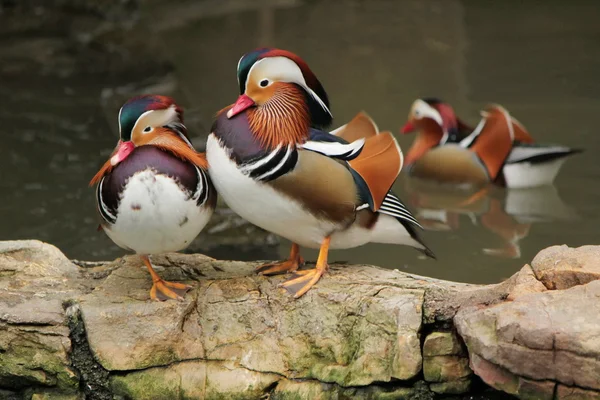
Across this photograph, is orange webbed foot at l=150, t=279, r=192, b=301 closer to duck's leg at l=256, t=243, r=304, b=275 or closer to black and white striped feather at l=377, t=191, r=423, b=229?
duck's leg at l=256, t=243, r=304, b=275

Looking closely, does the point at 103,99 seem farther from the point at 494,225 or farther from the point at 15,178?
the point at 494,225

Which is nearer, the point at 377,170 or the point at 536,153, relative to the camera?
the point at 377,170

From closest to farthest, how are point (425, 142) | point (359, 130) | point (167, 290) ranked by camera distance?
point (167, 290), point (359, 130), point (425, 142)

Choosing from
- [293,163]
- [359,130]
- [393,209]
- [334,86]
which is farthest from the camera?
[334,86]

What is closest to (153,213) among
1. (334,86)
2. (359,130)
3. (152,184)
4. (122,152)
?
(152,184)

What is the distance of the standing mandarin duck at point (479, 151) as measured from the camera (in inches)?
211

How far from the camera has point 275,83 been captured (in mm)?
2684

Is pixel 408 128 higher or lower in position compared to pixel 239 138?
higher

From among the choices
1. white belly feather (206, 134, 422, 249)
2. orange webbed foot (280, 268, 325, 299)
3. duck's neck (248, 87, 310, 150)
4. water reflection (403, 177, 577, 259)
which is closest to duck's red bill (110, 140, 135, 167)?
white belly feather (206, 134, 422, 249)

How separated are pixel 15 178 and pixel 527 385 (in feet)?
12.1

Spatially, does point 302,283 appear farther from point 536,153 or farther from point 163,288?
point 536,153

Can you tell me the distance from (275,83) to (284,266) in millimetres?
642

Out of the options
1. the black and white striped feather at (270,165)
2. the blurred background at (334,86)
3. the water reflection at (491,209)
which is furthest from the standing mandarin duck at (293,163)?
the water reflection at (491,209)

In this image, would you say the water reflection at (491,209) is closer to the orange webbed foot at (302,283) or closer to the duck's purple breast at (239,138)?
the orange webbed foot at (302,283)
